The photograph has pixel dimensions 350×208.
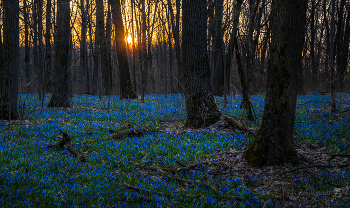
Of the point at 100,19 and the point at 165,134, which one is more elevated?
the point at 100,19

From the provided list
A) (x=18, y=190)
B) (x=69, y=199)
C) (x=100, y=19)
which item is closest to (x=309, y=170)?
(x=69, y=199)

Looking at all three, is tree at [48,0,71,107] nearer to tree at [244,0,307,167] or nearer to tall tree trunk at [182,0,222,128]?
tall tree trunk at [182,0,222,128]

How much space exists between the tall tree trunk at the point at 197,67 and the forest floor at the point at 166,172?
99 centimetres

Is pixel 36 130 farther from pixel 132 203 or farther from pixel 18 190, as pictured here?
pixel 132 203

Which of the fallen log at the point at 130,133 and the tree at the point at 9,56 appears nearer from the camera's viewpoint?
the fallen log at the point at 130,133

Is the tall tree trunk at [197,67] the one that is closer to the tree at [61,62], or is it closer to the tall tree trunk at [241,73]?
the tall tree trunk at [241,73]

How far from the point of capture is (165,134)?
8.53 meters

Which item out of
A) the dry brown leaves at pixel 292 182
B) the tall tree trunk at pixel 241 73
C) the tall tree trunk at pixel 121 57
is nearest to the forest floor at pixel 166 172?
the dry brown leaves at pixel 292 182

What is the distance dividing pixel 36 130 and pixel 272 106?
8552 millimetres

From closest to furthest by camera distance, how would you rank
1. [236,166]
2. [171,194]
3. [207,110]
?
1. [171,194]
2. [236,166]
3. [207,110]

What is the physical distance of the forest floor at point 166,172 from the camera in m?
3.93

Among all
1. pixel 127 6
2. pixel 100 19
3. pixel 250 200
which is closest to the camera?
pixel 250 200

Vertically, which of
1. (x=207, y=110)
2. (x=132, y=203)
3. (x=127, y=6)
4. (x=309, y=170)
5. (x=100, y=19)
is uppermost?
(x=127, y=6)

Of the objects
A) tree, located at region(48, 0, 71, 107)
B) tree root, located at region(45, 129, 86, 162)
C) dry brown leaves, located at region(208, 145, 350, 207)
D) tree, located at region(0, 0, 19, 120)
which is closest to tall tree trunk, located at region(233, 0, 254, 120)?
dry brown leaves, located at region(208, 145, 350, 207)
